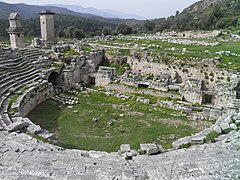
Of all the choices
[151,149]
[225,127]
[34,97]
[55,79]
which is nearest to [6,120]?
[34,97]

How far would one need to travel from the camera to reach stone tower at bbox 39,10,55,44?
3627 centimetres

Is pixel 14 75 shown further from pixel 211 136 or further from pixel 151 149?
pixel 211 136

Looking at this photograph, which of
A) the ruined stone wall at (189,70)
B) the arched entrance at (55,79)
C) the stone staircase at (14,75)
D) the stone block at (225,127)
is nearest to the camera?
the stone block at (225,127)

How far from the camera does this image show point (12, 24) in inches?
1240

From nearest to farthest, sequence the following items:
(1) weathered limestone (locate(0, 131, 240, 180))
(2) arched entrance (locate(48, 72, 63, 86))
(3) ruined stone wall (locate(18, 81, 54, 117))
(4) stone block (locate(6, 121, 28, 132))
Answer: (1) weathered limestone (locate(0, 131, 240, 180)) < (4) stone block (locate(6, 121, 28, 132)) < (3) ruined stone wall (locate(18, 81, 54, 117)) < (2) arched entrance (locate(48, 72, 63, 86))

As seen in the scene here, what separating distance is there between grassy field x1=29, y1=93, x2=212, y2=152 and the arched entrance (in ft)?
15.1

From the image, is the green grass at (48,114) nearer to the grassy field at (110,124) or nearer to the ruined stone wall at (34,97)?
the grassy field at (110,124)

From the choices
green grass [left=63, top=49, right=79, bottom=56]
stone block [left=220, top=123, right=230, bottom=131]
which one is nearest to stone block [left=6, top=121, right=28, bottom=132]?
stone block [left=220, top=123, right=230, bottom=131]

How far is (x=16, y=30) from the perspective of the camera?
31.4 m

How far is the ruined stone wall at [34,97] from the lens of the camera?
19453 mm

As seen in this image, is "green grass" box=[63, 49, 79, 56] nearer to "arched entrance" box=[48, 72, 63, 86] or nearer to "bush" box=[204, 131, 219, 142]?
"arched entrance" box=[48, 72, 63, 86]

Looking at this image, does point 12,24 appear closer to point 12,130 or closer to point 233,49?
point 12,130

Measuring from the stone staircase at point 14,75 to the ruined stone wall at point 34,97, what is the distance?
58 cm

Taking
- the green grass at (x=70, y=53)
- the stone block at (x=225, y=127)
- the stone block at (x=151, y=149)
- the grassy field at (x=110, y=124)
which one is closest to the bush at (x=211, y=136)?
the stone block at (x=225, y=127)
